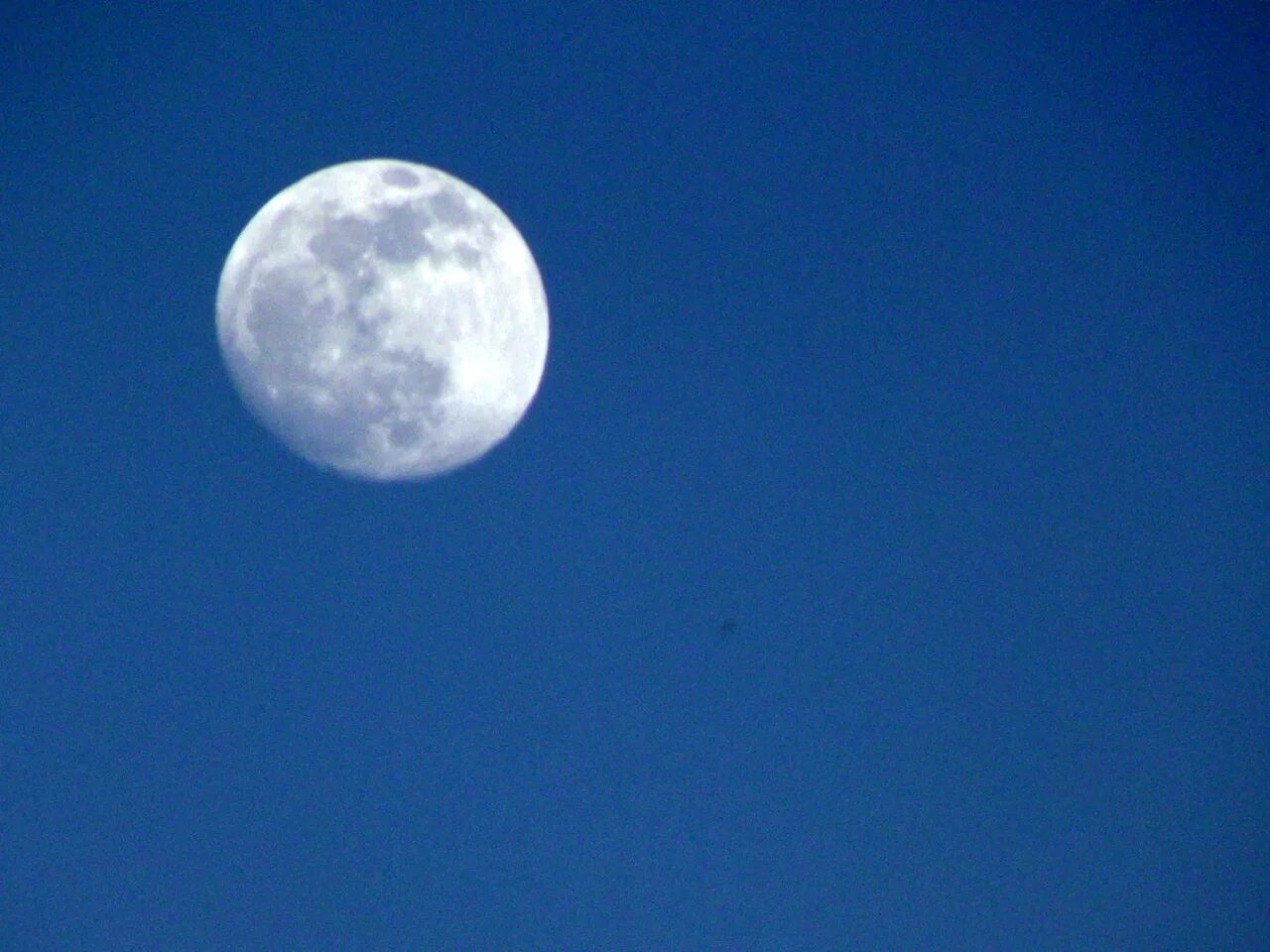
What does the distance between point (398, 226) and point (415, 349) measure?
3.35ft

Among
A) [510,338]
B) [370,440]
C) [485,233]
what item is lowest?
[370,440]

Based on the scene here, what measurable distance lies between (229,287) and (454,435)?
2154mm

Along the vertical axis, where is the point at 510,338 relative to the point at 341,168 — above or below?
below

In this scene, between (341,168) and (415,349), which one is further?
(341,168)

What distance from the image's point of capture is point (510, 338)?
8.45 metres

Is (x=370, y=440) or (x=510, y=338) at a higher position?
(x=510, y=338)

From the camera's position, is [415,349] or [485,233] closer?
[415,349]

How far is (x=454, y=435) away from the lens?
8312 mm

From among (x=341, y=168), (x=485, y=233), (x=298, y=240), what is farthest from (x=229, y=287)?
(x=485, y=233)

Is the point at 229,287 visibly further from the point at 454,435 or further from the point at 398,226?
the point at 454,435

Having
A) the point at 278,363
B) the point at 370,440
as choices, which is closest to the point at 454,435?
the point at 370,440

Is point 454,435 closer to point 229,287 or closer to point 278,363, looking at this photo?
point 278,363

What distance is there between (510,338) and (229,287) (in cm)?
227

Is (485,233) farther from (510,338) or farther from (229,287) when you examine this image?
(229,287)
